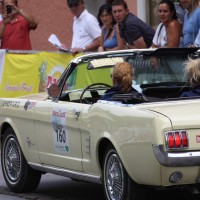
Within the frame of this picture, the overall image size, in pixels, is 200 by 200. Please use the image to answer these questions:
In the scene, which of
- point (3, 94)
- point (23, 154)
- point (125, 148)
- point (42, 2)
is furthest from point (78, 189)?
point (42, 2)

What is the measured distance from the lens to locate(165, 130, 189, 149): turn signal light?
687 centimetres

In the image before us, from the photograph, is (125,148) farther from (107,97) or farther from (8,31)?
(8,31)

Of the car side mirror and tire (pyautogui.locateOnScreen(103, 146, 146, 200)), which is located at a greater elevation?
the car side mirror

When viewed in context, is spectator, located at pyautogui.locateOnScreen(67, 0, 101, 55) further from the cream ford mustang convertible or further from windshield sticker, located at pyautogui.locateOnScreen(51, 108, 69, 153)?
windshield sticker, located at pyautogui.locateOnScreen(51, 108, 69, 153)

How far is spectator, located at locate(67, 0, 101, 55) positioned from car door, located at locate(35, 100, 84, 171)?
5086 mm

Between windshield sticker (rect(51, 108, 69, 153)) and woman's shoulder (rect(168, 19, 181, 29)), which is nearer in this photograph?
windshield sticker (rect(51, 108, 69, 153))

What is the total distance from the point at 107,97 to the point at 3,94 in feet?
23.5

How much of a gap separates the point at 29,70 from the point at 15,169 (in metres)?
5.21

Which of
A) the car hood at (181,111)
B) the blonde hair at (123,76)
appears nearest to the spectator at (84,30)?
the blonde hair at (123,76)

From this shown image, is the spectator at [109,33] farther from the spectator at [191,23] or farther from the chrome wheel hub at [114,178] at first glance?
the chrome wheel hub at [114,178]

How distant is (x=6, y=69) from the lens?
601 inches

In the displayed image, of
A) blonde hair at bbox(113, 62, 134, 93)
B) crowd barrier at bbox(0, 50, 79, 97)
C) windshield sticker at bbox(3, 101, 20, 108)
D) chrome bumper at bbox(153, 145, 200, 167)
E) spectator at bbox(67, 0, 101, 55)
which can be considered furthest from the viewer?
crowd barrier at bbox(0, 50, 79, 97)

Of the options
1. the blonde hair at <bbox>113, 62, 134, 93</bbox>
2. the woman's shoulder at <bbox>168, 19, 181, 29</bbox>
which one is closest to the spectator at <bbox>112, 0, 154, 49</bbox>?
the woman's shoulder at <bbox>168, 19, 181, 29</bbox>

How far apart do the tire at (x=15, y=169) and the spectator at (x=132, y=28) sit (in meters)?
3.40
